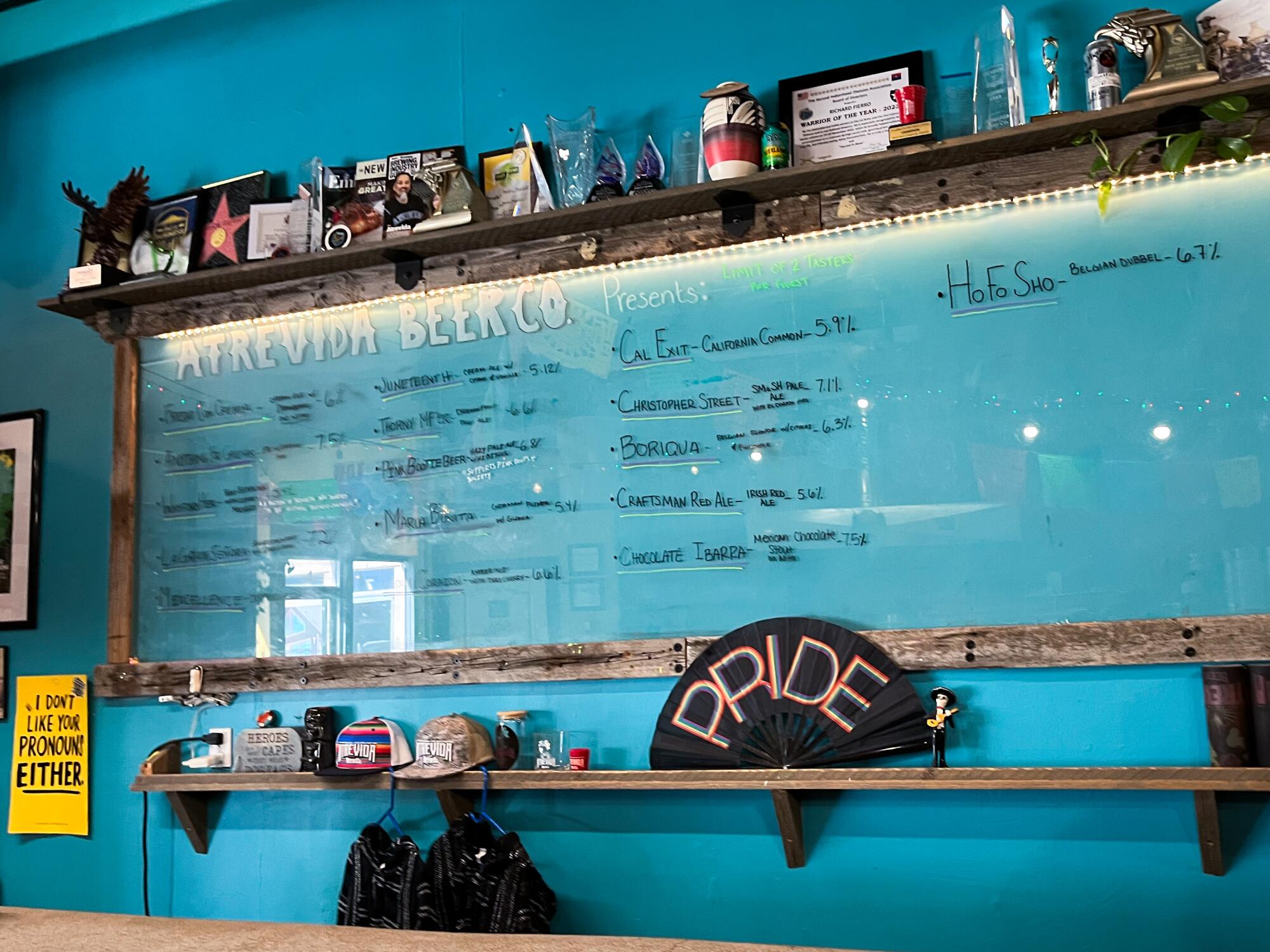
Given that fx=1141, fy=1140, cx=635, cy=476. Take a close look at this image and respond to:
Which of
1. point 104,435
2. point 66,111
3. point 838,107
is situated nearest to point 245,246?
point 104,435

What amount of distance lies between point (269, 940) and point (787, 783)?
116 centimetres

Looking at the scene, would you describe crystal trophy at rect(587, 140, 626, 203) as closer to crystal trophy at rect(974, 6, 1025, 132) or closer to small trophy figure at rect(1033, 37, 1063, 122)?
crystal trophy at rect(974, 6, 1025, 132)

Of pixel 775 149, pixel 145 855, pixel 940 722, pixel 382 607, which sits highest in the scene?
pixel 775 149

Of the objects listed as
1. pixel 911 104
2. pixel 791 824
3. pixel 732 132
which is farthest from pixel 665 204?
pixel 791 824

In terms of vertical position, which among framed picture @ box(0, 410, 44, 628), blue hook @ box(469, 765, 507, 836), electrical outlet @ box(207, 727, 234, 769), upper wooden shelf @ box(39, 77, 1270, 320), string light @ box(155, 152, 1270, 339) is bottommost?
blue hook @ box(469, 765, 507, 836)

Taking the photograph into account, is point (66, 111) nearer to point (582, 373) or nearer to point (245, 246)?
point (245, 246)

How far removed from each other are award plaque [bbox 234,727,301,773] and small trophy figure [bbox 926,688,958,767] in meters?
1.59

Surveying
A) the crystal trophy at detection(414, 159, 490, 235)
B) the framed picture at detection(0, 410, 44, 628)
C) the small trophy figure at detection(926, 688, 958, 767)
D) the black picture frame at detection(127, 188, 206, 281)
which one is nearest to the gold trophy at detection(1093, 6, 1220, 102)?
the small trophy figure at detection(926, 688, 958, 767)

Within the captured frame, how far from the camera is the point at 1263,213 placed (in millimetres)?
2299

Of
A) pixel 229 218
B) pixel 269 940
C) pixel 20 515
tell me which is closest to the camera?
pixel 269 940

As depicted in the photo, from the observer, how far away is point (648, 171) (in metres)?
2.74

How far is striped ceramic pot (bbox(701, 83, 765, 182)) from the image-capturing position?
259cm

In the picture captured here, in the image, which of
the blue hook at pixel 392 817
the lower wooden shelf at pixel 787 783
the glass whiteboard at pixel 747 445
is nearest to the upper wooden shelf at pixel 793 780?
the lower wooden shelf at pixel 787 783

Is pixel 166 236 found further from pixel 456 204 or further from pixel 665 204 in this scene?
pixel 665 204
